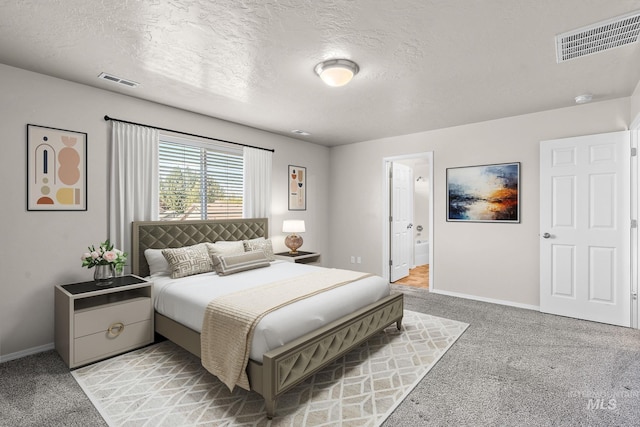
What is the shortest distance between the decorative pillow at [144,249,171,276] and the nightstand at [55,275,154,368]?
331 millimetres

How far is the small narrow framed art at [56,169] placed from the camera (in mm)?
2949

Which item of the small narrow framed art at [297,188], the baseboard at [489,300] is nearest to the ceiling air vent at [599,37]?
the baseboard at [489,300]

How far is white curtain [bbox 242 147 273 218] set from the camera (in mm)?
4836

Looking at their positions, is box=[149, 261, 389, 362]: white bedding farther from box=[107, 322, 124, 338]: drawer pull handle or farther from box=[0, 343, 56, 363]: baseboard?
box=[0, 343, 56, 363]: baseboard

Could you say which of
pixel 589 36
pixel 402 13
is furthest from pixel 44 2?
pixel 589 36

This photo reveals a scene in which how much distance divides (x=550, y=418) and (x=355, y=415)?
126 cm

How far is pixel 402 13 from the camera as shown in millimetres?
2082

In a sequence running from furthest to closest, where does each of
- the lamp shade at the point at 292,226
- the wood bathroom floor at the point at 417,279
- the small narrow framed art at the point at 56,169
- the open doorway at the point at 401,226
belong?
1. the wood bathroom floor at the point at 417,279
2. the open doorway at the point at 401,226
3. the lamp shade at the point at 292,226
4. the small narrow framed art at the point at 56,169

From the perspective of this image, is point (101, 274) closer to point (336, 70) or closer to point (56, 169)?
point (56, 169)

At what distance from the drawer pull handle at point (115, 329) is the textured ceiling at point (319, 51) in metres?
2.35

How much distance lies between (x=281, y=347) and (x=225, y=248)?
2.07 metres

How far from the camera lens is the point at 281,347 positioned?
2139 mm

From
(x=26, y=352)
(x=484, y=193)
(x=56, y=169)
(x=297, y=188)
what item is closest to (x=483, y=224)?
(x=484, y=193)

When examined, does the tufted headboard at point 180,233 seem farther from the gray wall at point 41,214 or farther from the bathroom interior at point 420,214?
the bathroom interior at point 420,214
